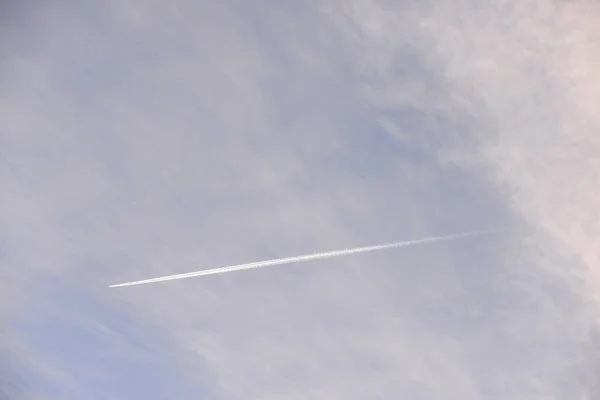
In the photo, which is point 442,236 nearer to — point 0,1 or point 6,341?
point 0,1

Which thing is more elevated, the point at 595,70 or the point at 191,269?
the point at 595,70

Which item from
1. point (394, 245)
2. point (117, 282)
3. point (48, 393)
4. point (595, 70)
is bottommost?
point (48, 393)

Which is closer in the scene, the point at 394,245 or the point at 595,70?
the point at 595,70

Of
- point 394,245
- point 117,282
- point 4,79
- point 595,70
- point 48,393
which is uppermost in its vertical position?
point 595,70

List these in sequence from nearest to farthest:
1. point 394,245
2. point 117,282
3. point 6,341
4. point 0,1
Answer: point 0,1 < point 394,245 < point 117,282 < point 6,341

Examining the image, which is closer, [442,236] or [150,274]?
[442,236]

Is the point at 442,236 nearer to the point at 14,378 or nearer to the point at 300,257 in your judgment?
the point at 300,257

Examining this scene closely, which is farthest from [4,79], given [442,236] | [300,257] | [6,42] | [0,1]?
[442,236]

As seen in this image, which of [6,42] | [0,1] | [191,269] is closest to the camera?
[0,1]

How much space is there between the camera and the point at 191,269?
22.2 meters

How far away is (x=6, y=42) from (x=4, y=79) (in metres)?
1.78

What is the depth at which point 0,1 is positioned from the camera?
16.1 m

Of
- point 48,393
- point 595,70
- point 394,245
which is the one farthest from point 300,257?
point 48,393

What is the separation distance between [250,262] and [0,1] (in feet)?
47.5
